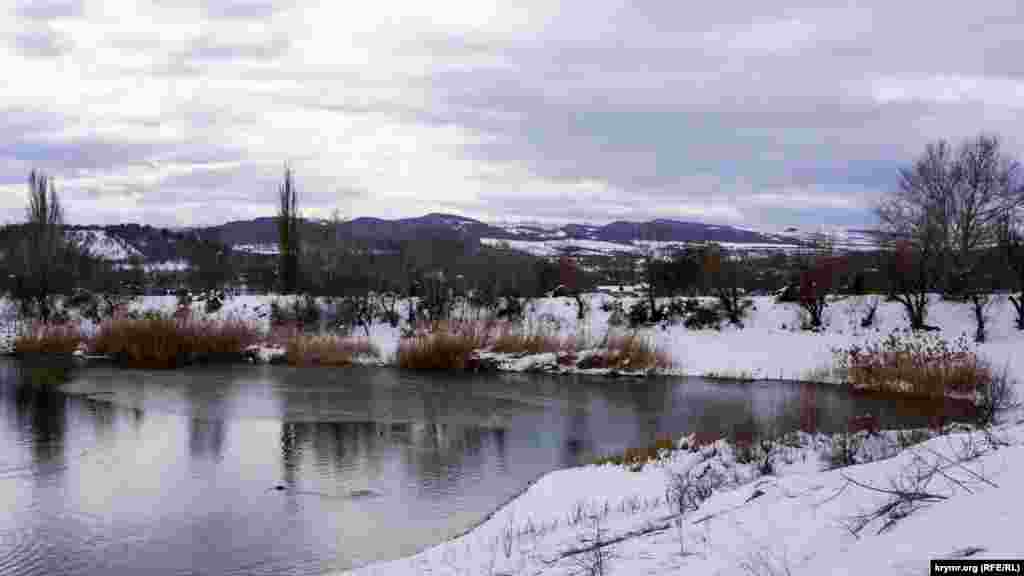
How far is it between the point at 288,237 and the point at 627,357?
27.0 meters

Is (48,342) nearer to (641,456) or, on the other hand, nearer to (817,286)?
Result: (641,456)

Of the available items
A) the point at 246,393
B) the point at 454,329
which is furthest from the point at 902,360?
the point at 246,393

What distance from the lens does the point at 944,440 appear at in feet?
31.1

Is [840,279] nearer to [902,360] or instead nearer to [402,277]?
[902,360]

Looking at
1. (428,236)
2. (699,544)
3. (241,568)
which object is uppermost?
(428,236)

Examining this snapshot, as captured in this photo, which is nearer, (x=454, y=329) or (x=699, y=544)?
(x=699, y=544)

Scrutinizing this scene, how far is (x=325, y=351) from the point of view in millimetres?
32844

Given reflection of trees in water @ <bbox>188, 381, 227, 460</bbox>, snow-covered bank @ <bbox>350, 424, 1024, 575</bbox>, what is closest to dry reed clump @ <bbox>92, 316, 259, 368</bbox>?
reflection of trees in water @ <bbox>188, 381, 227, 460</bbox>

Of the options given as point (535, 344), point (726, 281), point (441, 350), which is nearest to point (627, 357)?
point (535, 344)

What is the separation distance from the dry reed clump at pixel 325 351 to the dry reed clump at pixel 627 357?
26.9 feet

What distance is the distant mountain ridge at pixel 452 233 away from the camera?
54.6m

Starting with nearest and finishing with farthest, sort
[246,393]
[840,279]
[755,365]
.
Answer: [246,393] < [755,365] < [840,279]

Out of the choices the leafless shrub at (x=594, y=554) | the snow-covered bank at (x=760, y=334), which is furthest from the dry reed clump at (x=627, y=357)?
the leafless shrub at (x=594, y=554)

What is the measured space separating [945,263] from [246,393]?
3208cm
